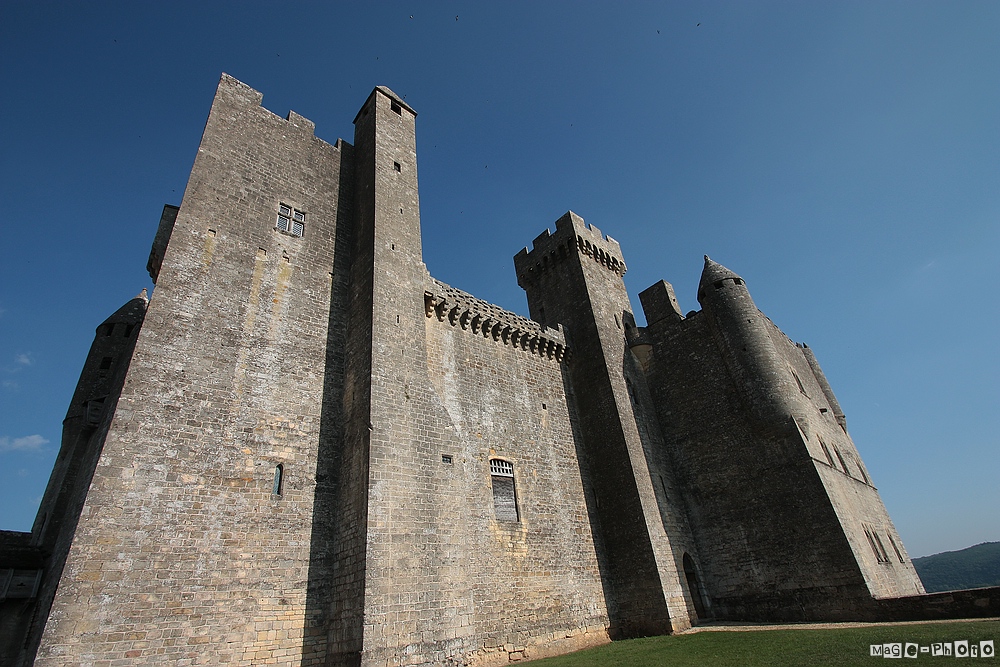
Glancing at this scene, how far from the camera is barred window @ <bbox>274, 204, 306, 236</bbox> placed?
14.4 m

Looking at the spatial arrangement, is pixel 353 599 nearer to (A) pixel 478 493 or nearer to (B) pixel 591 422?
(A) pixel 478 493

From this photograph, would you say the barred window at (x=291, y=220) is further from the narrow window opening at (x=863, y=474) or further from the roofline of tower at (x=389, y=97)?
the narrow window opening at (x=863, y=474)

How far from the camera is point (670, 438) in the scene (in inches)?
750

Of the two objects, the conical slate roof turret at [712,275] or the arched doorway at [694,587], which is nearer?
the arched doorway at [694,587]

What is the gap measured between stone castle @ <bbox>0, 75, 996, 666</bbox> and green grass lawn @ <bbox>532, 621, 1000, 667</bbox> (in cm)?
171

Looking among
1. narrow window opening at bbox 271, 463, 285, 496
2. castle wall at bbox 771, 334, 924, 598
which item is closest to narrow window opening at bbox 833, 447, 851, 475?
castle wall at bbox 771, 334, 924, 598

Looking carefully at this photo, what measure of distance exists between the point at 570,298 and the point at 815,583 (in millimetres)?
12207

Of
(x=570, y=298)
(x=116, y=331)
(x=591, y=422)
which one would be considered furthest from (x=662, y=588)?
(x=116, y=331)

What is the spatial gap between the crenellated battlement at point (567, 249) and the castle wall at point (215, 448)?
1014 centimetres

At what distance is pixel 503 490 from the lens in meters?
14.3

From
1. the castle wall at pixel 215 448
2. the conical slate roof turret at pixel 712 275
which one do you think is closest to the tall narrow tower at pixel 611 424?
the conical slate roof turret at pixel 712 275

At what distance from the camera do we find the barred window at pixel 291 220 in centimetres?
1439

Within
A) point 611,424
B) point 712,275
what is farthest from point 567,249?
point 611,424

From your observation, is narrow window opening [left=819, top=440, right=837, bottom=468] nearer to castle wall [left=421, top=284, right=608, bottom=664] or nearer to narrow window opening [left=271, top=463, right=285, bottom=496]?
castle wall [left=421, top=284, right=608, bottom=664]
